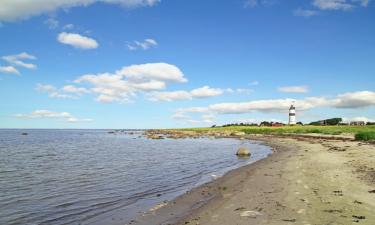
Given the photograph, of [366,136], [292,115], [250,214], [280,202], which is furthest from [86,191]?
[292,115]

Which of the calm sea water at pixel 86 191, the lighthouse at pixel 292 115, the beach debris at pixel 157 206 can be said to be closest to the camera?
the calm sea water at pixel 86 191

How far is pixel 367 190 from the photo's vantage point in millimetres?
13812

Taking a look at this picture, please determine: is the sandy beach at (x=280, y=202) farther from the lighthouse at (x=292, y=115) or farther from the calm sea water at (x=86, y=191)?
the lighthouse at (x=292, y=115)

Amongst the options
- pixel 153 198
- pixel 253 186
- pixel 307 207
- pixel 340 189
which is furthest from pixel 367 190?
pixel 153 198

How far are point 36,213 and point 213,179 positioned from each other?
36.2ft

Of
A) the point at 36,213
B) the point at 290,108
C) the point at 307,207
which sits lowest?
the point at 36,213

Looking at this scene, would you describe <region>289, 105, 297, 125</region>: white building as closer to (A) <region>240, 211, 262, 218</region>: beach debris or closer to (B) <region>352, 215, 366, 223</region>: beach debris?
(A) <region>240, 211, 262, 218</region>: beach debris

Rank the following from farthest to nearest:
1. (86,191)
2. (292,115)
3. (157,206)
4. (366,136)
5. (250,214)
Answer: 1. (292,115)
2. (366,136)
3. (86,191)
4. (157,206)
5. (250,214)

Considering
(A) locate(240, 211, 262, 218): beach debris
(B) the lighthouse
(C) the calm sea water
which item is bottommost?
(C) the calm sea water

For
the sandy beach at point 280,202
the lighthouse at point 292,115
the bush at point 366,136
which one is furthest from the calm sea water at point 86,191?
the lighthouse at point 292,115

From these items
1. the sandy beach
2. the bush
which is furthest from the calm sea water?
the bush

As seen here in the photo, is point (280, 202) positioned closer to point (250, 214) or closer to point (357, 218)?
point (250, 214)

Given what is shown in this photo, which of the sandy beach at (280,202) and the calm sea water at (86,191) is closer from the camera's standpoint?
the sandy beach at (280,202)

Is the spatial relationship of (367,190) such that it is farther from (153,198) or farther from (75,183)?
(75,183)
